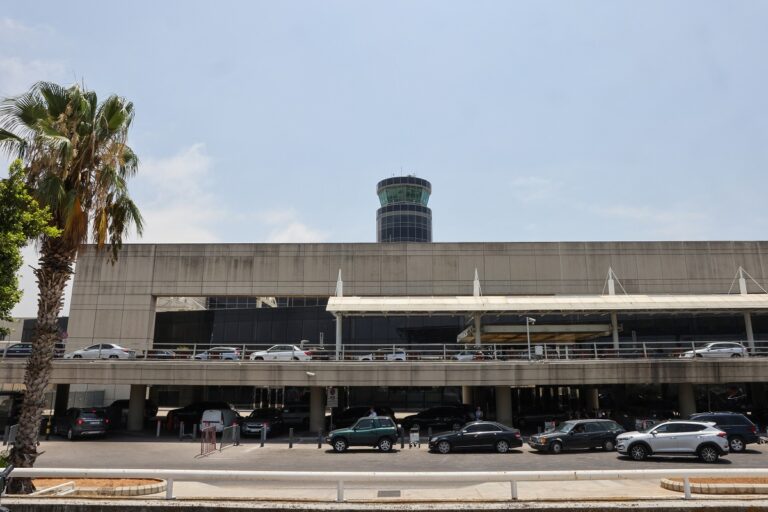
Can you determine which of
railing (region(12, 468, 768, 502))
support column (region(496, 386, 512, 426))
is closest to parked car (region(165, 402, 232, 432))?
support column (region(496, 386, 512, 426))

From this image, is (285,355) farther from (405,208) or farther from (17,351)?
(405,208)

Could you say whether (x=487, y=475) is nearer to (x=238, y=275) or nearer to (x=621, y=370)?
(x=621, y=370)

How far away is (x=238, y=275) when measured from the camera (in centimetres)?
4272

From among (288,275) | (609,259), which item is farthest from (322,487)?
(609,259)

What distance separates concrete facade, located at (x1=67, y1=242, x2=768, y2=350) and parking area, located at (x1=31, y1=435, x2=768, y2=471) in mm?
16885

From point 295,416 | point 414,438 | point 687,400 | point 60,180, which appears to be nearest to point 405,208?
point 295,416

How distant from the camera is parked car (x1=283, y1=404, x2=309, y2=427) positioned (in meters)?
33.3

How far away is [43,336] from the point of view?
15.4 meters

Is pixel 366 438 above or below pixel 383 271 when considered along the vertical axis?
below

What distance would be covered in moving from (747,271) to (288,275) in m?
36.0

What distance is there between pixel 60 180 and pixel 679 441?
23153 millimetres

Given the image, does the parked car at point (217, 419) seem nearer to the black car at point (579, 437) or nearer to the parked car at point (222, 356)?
the parked car at point (222, 356)

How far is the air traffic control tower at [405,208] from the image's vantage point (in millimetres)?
151000

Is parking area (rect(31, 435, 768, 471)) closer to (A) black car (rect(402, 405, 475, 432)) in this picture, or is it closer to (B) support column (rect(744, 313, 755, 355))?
(A) black car (rect(402, 405, 475, 432))
